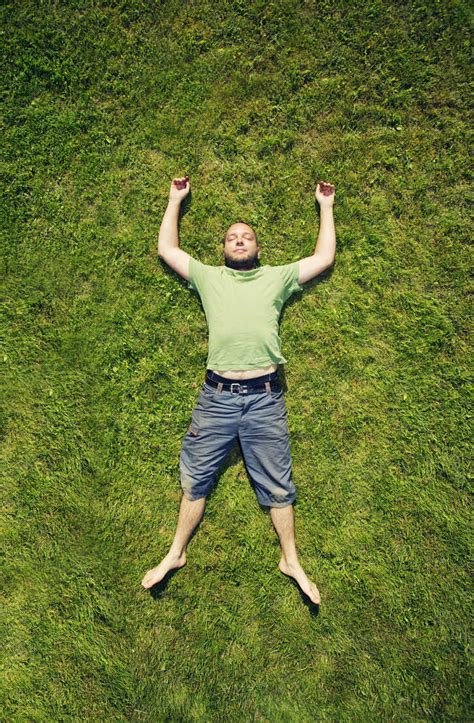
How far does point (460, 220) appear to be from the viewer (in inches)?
187

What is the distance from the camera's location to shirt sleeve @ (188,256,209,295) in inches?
176

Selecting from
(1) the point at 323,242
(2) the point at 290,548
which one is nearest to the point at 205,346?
(1) the point at 323,242

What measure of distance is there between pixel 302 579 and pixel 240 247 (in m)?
3.73

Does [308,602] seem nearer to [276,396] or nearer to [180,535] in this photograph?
[180,535]

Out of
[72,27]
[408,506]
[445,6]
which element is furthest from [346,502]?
[72,27]

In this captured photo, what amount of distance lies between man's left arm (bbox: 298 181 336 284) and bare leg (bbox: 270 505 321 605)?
102 inches

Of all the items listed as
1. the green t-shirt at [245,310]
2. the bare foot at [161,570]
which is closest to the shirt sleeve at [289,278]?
the green t-shirt at [245,310]

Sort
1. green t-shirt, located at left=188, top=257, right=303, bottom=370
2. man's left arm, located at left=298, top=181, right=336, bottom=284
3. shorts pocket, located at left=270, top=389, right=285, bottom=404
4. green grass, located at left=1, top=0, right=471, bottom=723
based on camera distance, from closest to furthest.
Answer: green t-shirt, located at left=188, top=257, right=303, bottom=370 < shorts pocket, located at left=270, top=389, right=285, bottom=404 < man's left arm, located at left=298, top=181, right=336, bottom=284 < green grass, located at left=1, top=0, right=471, bottom=723

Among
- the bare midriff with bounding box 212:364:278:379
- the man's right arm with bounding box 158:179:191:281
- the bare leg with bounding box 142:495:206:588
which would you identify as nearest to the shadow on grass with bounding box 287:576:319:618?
A: the bare leg with bounding box 142:495:206:588

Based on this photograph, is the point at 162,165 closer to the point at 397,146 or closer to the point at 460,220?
the point at 397,146

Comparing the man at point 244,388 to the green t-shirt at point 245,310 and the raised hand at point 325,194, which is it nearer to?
the green t-shirt at point 245,310

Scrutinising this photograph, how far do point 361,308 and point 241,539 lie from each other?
3.04m

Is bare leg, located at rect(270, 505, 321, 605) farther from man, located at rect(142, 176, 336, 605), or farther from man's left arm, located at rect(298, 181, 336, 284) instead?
man's left arm, located at rect(298, 181, 336, 284)

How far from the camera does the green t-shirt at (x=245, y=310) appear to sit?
4.28 meters
